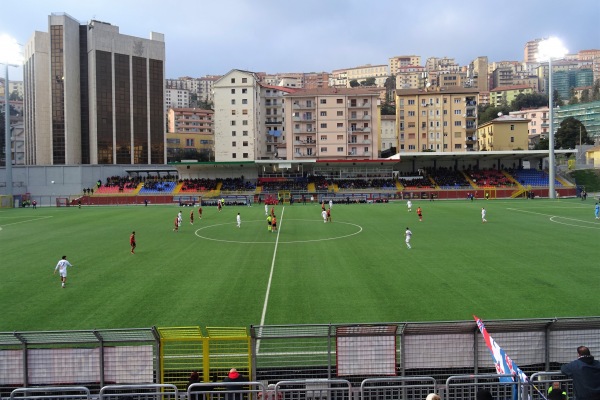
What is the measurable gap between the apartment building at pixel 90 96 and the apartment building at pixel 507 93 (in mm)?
A: 135850

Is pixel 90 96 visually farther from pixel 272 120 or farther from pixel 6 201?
pixel 272 120

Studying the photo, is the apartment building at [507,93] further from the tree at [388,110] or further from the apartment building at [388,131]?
the apartment building at [388,131]

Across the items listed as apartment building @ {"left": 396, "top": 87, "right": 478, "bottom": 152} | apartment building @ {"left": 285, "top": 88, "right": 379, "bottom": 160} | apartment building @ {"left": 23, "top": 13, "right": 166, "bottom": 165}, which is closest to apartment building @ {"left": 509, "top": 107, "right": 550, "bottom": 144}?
apartment building @ {"left": 396, "top": 87, "right": 478, "bottom": 152}

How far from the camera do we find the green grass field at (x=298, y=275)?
1502 cm

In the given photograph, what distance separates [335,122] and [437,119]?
82.7 ft

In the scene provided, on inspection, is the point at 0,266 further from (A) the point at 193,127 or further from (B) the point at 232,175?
(A) the point at 193,127

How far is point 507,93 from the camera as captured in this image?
184625mm

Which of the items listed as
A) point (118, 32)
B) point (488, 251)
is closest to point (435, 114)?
point (118, 32)

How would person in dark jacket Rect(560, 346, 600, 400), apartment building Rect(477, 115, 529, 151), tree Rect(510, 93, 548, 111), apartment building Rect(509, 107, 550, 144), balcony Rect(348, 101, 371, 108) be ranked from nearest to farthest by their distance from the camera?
A: person in dark jacket Rect(560, 346, 600, 400)
balcony Rect(348, 101, 371, 108)
apartment building Rect(477, 115, 529, 151)
apartment building Rect(509, 107, 550, 144)
tree Rect(510, 93, 548, 111)

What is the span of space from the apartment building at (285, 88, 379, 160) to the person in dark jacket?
89.3 metres

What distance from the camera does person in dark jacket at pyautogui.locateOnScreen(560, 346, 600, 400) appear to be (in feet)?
21.2

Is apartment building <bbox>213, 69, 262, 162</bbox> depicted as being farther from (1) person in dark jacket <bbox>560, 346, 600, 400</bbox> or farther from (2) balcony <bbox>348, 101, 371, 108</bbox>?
(1) person in dark jacket <bbox>560, 346, 600, 400</bbox>

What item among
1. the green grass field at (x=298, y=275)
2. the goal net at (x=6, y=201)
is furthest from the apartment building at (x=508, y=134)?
the goal net at (x=6, y=201)

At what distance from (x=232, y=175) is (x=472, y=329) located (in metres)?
77.3
